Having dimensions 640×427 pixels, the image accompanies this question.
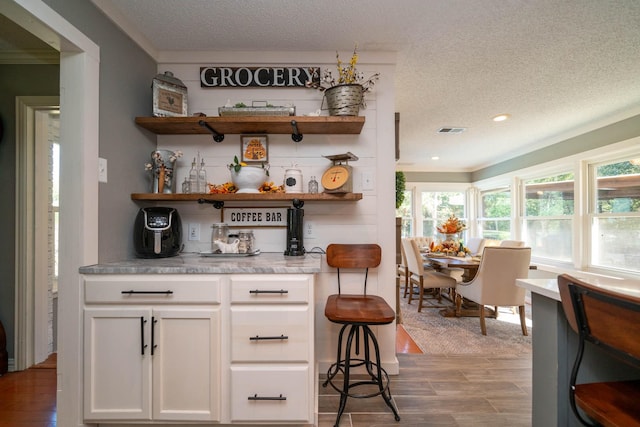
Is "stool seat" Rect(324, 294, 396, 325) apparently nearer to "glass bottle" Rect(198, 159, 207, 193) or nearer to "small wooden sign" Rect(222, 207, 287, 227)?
"small wooden sign" Rect(222, 207, 287, 227)

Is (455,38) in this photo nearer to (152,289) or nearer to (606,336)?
(606,336)

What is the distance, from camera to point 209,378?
1411mm

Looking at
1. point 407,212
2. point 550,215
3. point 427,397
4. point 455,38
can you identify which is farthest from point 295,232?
point 407,212

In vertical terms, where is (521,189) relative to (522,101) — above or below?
below

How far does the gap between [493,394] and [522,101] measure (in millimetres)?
2667

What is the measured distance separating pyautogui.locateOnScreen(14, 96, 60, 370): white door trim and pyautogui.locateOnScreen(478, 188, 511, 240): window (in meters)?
6.44

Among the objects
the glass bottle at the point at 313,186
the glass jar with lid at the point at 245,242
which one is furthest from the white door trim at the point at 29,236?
the glass bottle at the point at 313,186

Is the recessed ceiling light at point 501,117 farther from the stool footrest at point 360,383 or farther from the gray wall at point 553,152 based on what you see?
the stool footrest at point 360,383

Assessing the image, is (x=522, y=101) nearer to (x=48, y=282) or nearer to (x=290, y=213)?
(x=290, y=213)

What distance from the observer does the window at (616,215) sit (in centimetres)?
311

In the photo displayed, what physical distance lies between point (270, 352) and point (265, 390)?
193mm

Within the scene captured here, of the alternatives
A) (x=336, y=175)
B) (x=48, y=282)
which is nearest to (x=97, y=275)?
(x=48, y=282)

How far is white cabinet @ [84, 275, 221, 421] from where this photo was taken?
4.60 feet

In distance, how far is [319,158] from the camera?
2.09 metres
